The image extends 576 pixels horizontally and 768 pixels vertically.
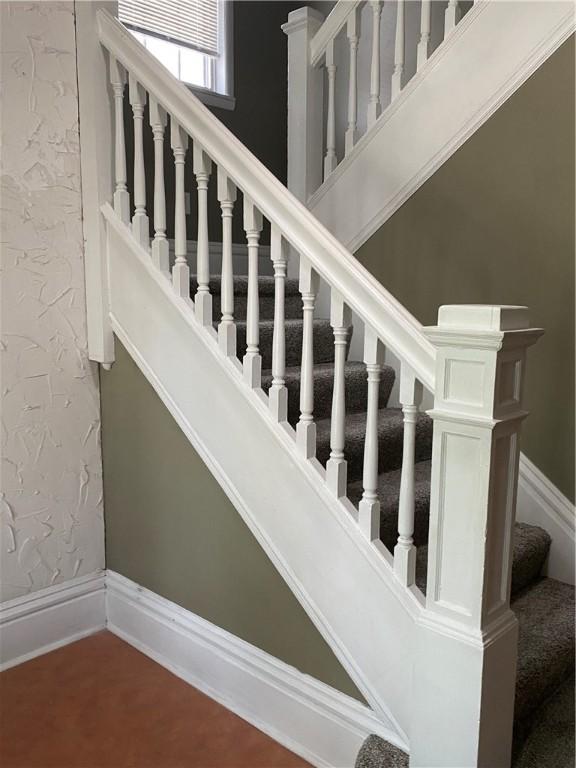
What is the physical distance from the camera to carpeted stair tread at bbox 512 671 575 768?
1.69 m

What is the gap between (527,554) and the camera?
2.23 m

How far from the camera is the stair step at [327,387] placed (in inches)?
88.3

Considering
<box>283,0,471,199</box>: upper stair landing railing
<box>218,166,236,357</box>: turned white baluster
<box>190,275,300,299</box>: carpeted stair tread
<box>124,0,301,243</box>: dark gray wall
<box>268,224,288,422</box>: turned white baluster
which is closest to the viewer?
<box>268,224,288,422</box>: turned white baluster

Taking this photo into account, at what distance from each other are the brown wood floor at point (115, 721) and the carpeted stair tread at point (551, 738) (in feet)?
2.02

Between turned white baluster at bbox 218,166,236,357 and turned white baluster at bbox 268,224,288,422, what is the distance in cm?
16

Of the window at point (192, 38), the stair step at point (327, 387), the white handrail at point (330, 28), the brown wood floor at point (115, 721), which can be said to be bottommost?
the brown wood floor at point (115, 721)

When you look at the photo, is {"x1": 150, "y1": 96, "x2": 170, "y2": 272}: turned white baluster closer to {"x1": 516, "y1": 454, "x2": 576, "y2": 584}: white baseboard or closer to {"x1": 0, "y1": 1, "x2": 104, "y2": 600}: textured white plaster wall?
{"x1": 0, "y1": 1, "x2": 104, "y2": 600}: textured white plaster wall

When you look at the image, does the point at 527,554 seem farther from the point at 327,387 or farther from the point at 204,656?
the point at 204,656

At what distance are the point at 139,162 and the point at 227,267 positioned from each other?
567 mm

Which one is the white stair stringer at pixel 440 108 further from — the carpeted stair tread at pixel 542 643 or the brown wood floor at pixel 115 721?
the brown wood floor at pixel 115 721

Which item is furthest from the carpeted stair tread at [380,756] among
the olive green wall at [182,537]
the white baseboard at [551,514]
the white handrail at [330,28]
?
the white handrail at [330,28]

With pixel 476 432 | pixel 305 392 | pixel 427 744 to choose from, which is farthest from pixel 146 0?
pixel 427 744

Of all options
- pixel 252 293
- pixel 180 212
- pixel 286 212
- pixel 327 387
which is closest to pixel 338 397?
pixel 252 293

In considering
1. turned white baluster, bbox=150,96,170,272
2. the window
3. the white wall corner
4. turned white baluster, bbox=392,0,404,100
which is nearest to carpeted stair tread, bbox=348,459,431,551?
the white wall corner
